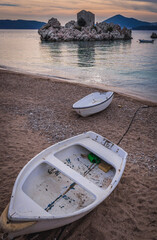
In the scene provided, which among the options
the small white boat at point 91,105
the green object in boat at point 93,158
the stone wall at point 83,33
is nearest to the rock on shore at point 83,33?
the stone wall at point 83,33

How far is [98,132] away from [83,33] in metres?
85.5

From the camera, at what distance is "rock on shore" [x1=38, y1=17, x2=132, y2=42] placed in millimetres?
79562

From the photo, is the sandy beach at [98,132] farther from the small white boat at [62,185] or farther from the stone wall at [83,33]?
the stone wall at [83,33]

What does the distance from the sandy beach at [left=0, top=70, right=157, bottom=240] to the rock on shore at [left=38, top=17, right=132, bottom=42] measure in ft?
245

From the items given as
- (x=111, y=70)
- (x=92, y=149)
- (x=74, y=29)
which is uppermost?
(x=74, y=29)

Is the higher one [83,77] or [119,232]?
[83,77]

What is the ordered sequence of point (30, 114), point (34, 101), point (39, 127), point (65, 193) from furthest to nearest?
1. point (34, 101)
2. point (30, 114)
3. point (39, 127)
4. point (65, 193)

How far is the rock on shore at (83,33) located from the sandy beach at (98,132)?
74.8m

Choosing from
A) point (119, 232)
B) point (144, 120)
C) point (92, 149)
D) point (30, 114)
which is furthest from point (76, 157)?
point (144, 120)

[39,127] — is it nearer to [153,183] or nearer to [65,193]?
[65,193]

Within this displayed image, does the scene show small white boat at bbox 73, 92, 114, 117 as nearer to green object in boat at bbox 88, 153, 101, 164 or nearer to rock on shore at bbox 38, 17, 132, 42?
green object in boat at bbox 88, 153, 101, 164

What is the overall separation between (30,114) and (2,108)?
1.82 metres

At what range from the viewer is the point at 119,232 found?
12.3ft

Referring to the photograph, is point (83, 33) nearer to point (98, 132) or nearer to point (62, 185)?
point (98, 132)
